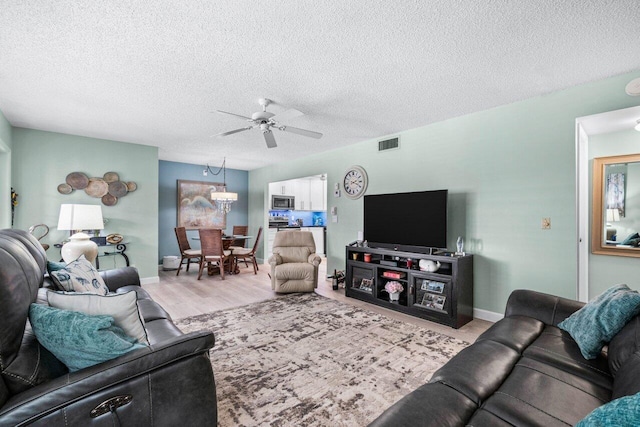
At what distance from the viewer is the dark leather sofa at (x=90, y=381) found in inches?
42.6

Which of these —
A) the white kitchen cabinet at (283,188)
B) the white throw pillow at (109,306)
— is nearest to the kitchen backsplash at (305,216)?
the white kitchen cabinet at (283,188)

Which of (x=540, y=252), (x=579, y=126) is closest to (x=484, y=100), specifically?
(x=579, y=126)

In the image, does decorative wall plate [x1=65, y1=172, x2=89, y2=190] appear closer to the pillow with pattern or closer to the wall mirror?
the pillow with pattern

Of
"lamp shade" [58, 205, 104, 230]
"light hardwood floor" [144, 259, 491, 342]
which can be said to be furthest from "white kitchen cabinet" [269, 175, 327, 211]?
"lamp shade" [58, 205, 104, 230]

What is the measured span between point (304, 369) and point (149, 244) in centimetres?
427

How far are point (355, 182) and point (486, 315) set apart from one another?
2706 mm

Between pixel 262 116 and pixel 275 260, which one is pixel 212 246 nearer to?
pixel 275 260

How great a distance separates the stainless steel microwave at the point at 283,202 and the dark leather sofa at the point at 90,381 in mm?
6080

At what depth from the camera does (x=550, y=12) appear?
1.80m

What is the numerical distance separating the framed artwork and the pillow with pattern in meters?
4.93

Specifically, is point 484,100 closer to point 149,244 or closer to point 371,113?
point 371,113

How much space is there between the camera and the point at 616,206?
3.38 meters

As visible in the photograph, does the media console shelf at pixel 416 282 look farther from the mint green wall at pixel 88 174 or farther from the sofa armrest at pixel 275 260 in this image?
the mint green wall at pixel 88 174

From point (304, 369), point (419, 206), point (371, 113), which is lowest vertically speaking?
point (304, 369)
